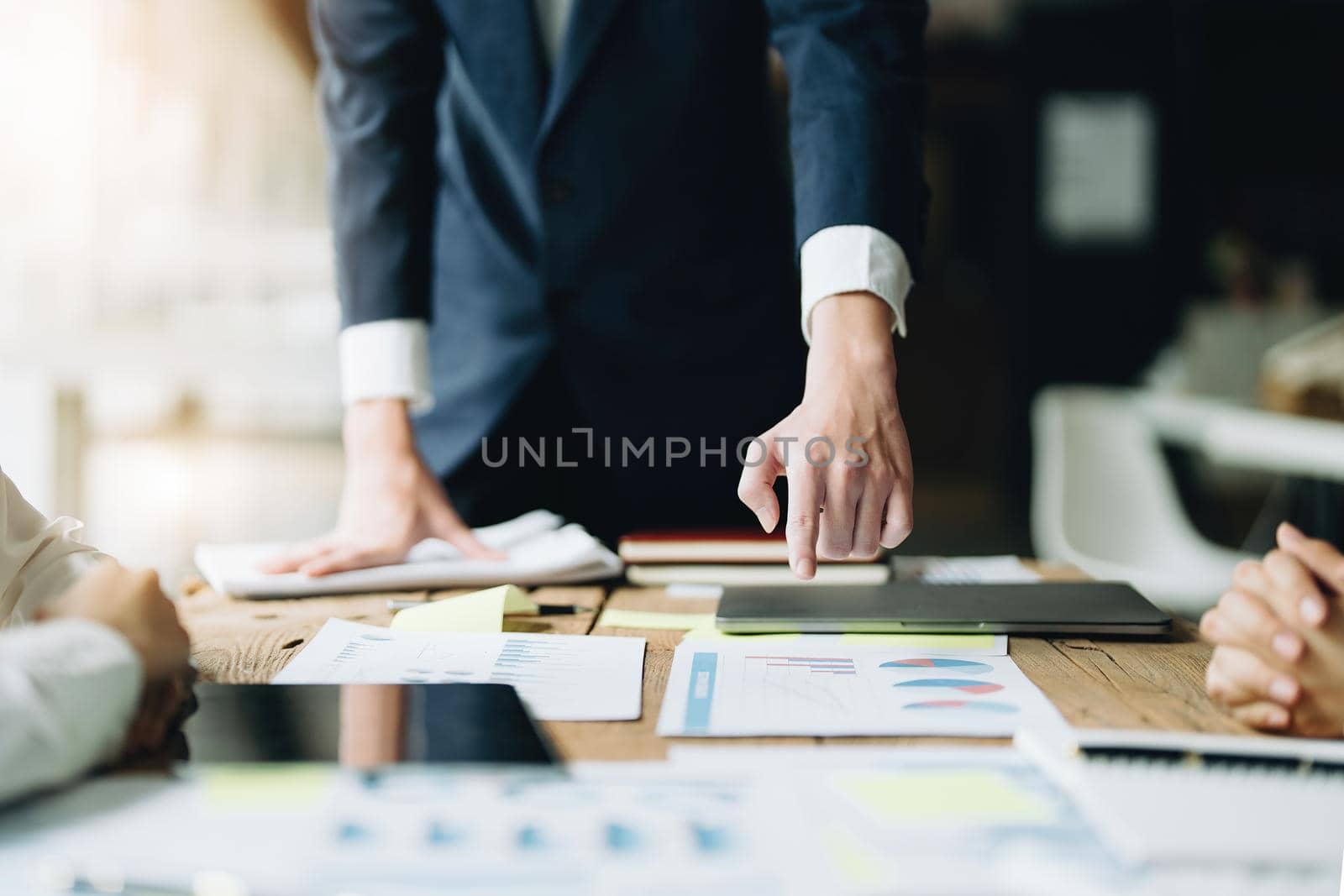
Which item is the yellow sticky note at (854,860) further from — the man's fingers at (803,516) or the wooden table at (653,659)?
the man's fingers at (803,516)

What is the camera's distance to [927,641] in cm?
65

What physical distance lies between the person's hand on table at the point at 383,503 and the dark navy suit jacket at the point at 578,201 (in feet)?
0.35

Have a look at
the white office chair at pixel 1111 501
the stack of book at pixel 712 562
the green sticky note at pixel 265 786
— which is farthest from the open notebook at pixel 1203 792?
the white office chair at pixel 1111 501

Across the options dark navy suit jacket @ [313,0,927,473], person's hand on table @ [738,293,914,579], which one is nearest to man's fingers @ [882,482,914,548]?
person's hand on table @ [738,293,914,579]

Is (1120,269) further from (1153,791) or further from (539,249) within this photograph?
(1153,791)

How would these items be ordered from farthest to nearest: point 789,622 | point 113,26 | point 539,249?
1. point 113,26
2. point 539,249
3. point 789,622

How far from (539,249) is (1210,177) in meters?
4.19

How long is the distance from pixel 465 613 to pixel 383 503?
25cm

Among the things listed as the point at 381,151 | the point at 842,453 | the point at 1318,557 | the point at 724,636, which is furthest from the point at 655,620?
the point at 381,151

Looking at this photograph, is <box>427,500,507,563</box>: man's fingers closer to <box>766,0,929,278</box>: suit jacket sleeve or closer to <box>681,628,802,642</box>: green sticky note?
<box>681,628,802,642</box>: green sticky note

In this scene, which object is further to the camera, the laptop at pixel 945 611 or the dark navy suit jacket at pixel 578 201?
the dark navy suit jacket at pixel 578 201

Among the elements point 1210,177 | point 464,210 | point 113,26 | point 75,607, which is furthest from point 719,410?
point 1210,177

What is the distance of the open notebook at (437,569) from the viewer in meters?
0.80

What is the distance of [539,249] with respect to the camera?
1.02 metres
